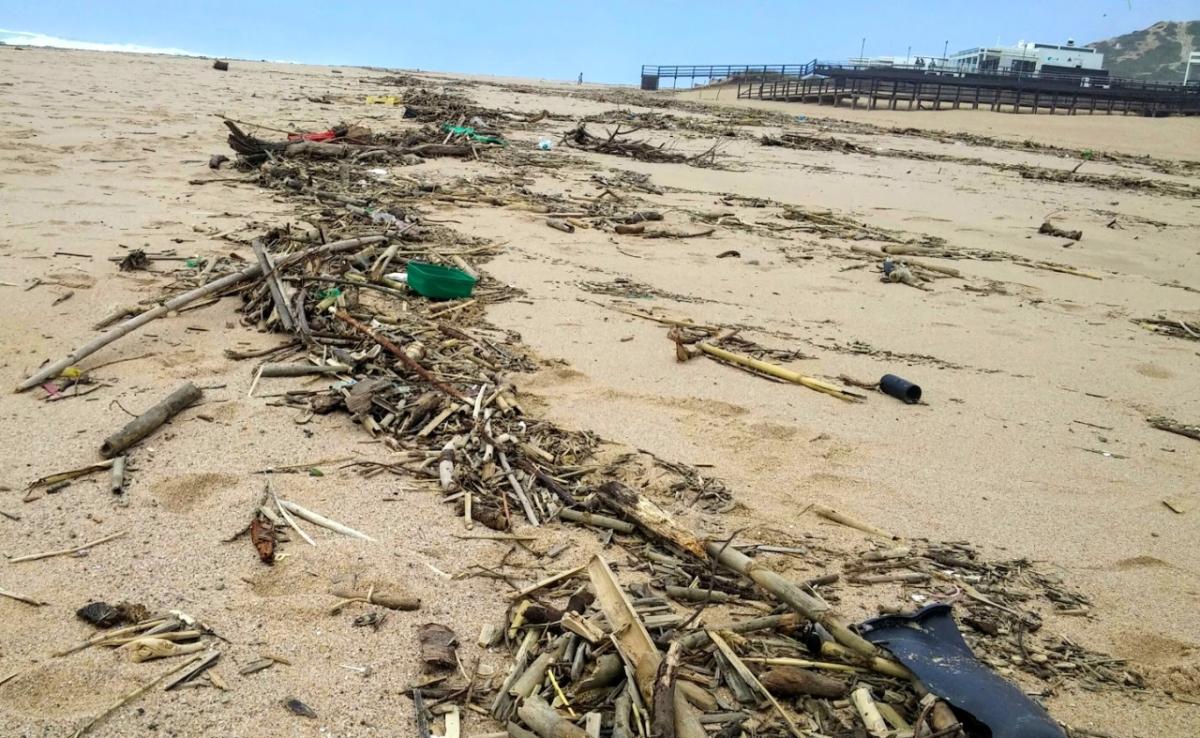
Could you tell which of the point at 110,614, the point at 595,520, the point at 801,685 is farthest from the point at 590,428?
the point at 110,614

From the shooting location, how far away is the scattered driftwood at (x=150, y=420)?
3.40 metres

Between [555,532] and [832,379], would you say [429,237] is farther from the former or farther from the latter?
[555,532]

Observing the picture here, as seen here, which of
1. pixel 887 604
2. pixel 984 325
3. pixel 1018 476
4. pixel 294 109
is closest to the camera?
pixel 887 604

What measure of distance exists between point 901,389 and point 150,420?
3.76 metres

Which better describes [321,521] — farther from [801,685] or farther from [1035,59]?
[1035,59]

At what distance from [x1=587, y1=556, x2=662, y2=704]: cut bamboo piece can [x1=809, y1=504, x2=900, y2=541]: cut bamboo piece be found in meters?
1.14

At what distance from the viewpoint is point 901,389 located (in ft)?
15.4

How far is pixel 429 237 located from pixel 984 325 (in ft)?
14.6

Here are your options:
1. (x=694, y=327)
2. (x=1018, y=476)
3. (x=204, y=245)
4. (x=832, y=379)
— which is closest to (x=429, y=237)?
(x=204, y=245)

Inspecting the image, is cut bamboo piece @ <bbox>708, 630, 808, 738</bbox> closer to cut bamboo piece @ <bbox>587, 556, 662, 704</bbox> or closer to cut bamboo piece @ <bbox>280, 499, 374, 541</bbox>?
cut bamboo piece @ <bbox>587, 556, 662, 704</bbox>

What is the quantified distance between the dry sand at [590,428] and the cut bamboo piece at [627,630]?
13.1 inches

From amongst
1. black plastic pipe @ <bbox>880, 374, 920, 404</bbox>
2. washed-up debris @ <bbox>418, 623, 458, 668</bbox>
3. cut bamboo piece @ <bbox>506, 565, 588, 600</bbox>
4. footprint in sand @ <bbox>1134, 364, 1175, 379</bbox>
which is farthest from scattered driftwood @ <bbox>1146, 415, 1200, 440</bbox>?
washed-up debris @ <bbox>418, 623, 458, 668</bbox>

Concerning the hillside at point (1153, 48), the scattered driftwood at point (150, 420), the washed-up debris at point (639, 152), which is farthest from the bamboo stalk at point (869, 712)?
the hillside at point (1153, 48)

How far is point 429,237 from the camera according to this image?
23.2 ft
